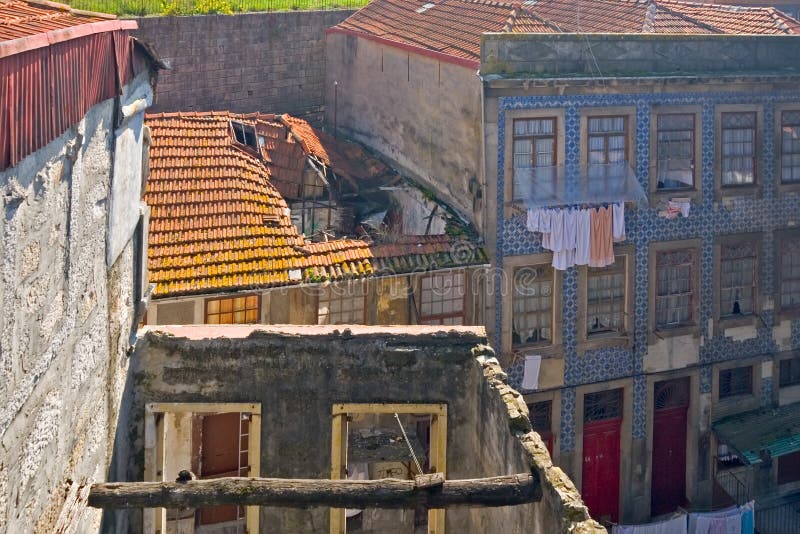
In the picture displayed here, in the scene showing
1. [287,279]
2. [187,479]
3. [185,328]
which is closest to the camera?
[187,479]

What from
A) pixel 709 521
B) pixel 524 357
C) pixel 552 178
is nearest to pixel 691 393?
pixel 709 521

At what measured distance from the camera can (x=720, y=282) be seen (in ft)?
61.9

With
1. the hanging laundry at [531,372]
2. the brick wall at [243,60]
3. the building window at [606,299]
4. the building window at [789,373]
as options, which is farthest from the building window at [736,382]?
the brick wall at [243,60]

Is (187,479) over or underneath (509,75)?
underneath

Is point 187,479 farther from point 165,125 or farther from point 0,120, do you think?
point 165,125

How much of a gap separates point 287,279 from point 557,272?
521 cm

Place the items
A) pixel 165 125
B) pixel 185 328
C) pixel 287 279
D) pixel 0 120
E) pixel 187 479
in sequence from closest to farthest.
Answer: pixel 0 120 < pixel 187 479 < pixel 185 328 < pixel 287 279 < pixel 165 125

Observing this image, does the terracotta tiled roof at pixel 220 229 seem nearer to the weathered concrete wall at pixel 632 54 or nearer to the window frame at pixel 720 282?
the weathered concrete wall at pixel 632 54

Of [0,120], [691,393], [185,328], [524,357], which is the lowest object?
[691,393]

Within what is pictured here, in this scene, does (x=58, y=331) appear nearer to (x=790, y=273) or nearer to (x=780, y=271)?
(x=780, y=271)

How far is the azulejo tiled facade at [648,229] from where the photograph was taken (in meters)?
17.2

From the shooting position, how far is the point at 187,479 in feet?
28.4

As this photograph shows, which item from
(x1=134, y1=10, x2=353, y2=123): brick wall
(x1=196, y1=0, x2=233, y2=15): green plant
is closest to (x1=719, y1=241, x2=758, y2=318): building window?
(x1=134, y1=10, x2=353, y2=123): brick wall

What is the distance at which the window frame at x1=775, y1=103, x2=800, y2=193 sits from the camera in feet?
62.1
